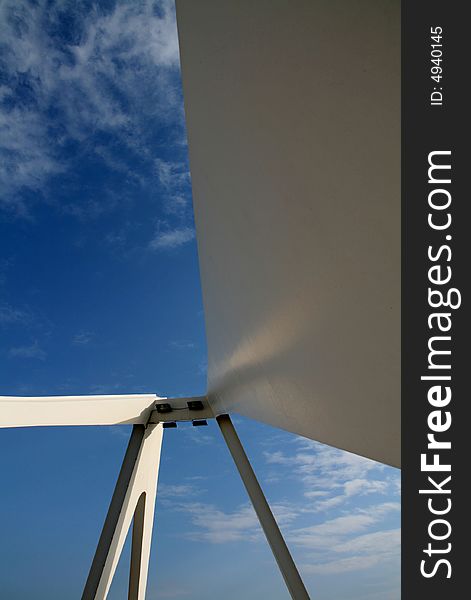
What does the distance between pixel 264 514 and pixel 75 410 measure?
17.9ft

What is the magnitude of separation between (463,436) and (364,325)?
0.92 metres

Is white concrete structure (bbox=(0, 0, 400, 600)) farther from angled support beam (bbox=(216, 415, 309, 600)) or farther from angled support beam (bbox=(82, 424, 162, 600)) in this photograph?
angled support beam (bbox=(82, 424, 162, 600))

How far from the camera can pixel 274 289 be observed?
4.80m

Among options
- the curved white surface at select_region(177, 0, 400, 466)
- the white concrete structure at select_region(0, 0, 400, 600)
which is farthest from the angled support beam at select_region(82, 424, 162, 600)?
the curved white surface at select_region(177, 0, 400, 466)

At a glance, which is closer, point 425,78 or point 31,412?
point 425,78

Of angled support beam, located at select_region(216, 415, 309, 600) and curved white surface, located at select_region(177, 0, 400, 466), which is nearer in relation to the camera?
curved white surface, located at select_region(177, 0, 400, 466)

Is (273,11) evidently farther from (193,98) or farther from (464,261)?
(193,98)

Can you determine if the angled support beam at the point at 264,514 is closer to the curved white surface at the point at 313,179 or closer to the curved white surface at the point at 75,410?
the curved white surface at the point at 75,410

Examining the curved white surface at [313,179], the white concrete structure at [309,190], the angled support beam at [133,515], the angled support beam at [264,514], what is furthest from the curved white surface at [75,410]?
the curved white surface at [313,179]

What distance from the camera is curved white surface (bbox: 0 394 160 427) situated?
1037 centimetres

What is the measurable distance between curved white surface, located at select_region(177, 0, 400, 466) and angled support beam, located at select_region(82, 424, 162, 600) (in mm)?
9533

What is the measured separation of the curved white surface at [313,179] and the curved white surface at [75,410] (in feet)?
22.2

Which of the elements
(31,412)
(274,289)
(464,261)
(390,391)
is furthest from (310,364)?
(31,412)

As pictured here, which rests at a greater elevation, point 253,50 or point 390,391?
point 253,50
